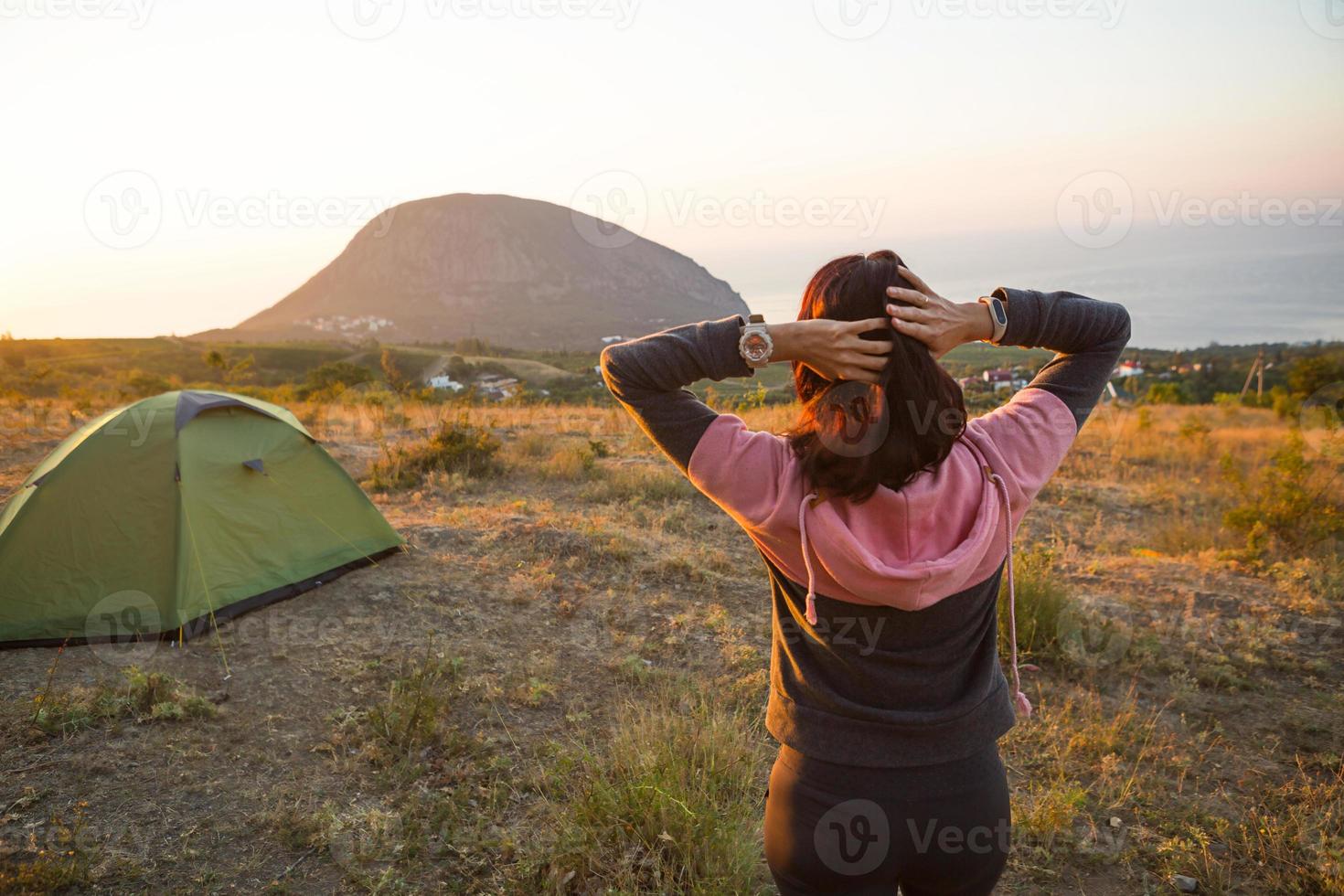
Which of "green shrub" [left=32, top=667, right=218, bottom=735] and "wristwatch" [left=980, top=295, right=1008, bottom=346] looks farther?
"green shrub" [left=32, top=667, right=218, bottom=735]

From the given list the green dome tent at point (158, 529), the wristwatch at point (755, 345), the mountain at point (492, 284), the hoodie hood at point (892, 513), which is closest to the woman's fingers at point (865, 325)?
the wristwatch at point (755, 345)

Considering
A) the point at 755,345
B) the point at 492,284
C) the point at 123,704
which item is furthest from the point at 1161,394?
the point at 492,284

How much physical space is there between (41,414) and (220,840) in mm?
11086

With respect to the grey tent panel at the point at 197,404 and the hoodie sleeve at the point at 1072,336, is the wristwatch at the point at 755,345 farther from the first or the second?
the grey tent panel at the point at 197,404

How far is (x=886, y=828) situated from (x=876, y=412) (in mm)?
813

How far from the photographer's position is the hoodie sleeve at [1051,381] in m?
1.54

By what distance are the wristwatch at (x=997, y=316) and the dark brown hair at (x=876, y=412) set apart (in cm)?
20

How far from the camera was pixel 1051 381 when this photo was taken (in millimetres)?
1653

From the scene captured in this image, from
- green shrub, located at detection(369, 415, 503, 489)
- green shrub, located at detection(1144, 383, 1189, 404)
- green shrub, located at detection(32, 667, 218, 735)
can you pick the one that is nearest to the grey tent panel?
green shrub, located at detection(32, 667, 218, 735)

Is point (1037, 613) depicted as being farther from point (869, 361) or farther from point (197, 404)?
point (197, 404)

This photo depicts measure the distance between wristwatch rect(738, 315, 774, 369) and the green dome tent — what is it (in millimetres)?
4585

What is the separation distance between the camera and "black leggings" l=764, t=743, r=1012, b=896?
1437 millimetres

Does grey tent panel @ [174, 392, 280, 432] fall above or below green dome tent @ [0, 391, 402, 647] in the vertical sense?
above

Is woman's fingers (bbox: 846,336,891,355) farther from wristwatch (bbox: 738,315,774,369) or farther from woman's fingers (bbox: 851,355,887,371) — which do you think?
wristwatch (bbox: 738,315,774,369)
